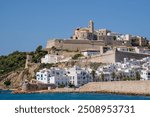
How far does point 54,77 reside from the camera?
1640 inches

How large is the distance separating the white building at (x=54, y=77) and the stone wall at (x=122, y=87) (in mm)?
7042

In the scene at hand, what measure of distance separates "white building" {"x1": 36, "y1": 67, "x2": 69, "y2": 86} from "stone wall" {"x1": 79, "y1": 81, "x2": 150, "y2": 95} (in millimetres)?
7042

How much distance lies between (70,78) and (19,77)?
10311mm

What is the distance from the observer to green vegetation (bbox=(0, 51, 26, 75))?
57062 millimetres

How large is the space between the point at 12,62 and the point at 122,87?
31.5 metres

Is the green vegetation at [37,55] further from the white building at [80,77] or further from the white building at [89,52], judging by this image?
the white building at [80,77]

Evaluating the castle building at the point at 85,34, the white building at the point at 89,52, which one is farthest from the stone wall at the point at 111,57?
the castle building at the point at 85,34

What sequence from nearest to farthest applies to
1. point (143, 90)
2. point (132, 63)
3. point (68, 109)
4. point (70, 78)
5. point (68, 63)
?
1. point (68, 109)
2. point (143, 90)
3. point (70, 78)
4. point (132, 63)
5. point (68, 63)

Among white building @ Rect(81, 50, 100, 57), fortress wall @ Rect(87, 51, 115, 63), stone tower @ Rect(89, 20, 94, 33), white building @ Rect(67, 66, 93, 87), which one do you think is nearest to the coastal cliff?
white building @ Rect(81, 50, 100, 57)

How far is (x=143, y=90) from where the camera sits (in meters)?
26.6

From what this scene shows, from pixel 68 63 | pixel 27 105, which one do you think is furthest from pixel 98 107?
pixel 68 63

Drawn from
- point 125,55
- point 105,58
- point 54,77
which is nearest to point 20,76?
point 54,77

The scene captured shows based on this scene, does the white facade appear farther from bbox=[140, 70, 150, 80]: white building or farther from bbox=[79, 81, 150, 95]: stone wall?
bbox=[79, 81, 150, 95]: stone wall

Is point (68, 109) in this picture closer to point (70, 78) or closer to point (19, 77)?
point (70, 78)
